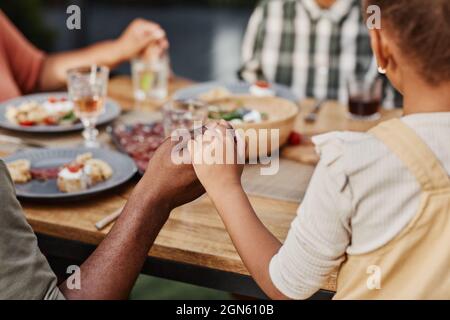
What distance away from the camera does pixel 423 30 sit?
904mm

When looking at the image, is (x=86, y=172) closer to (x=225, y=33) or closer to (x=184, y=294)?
(x=184, y=294)

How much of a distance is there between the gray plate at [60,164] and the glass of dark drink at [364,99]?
84cm

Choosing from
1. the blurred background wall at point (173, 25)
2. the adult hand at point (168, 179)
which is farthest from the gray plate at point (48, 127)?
the blurred background wall at point (173, 25)

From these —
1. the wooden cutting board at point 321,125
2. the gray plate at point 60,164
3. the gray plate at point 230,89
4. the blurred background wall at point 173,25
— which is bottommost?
the blurred background wall at point 173,25

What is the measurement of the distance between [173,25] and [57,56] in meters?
7.87

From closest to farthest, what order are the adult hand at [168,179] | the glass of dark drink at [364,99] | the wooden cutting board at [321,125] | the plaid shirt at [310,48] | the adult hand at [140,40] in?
the adult hand at [168,179]
the wooden cutting board at [321,125]
the glass of dark drink at [364,99]
the adult hand at [140,40]
the plaid shirt at [310,48]

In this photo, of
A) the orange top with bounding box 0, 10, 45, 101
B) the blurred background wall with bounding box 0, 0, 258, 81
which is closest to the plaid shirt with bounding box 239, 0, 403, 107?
the orange top with bounding box 0, 10, 45, 101

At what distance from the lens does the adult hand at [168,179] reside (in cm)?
124

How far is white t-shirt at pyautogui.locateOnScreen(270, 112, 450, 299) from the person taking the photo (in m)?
0.95

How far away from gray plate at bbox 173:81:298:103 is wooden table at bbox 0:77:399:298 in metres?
0.69

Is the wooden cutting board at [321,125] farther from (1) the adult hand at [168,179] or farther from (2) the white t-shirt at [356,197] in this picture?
(2) the white t-shirt at [356,197]

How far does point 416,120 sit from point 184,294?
59.8 inches

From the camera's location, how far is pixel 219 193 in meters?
1.13

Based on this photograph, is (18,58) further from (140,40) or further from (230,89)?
(230,89)
